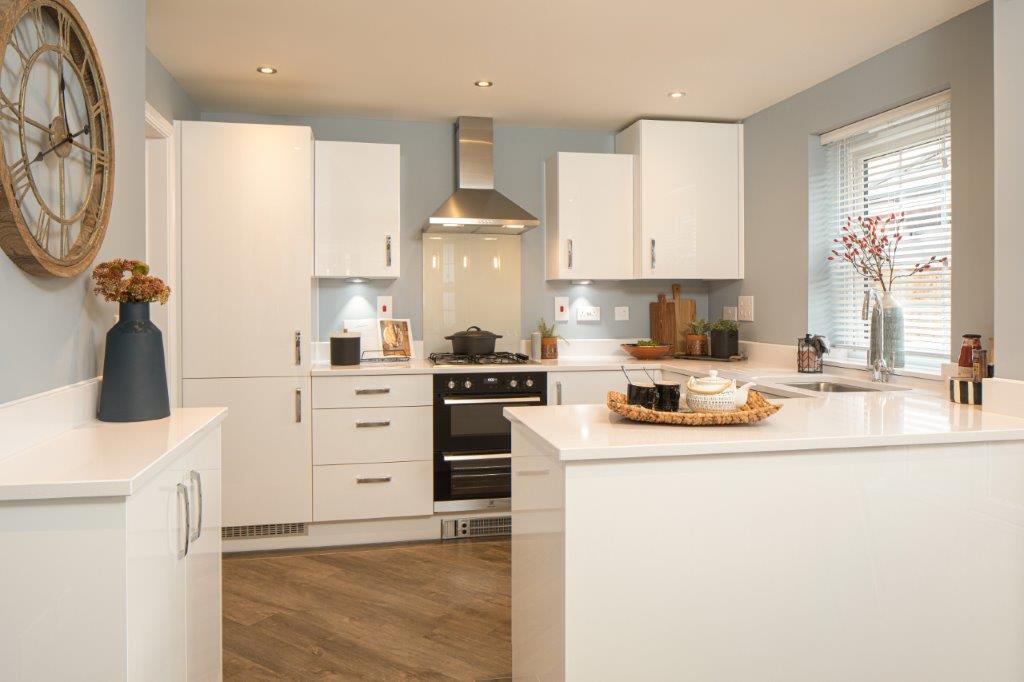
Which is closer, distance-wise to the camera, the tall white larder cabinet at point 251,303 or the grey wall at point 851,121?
the grey wall at point 851,121

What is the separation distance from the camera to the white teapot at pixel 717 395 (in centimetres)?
189

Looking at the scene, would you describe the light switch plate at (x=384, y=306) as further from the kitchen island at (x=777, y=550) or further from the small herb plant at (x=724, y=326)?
the kitchen island at (x=777, y=550)

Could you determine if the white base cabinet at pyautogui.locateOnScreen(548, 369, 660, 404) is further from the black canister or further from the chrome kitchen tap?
the chrome kitchen tap

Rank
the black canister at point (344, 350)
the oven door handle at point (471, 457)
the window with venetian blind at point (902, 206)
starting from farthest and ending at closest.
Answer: the black canister at point (344, 350), the oven door handle at point (471, 457), the window with venetian blind at point (902, 206)

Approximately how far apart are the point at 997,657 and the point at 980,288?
1.45 m

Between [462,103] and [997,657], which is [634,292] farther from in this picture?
[997,657]

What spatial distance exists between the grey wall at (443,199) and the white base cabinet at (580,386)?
0.67 meters

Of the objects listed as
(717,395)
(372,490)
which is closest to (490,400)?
(372,490)

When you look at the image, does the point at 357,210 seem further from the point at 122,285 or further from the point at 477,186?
the point at 122,285

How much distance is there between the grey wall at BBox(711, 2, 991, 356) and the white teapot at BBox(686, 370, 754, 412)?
146cm

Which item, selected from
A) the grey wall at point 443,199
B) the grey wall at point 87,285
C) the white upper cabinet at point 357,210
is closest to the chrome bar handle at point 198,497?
the grey wall at point 87,285

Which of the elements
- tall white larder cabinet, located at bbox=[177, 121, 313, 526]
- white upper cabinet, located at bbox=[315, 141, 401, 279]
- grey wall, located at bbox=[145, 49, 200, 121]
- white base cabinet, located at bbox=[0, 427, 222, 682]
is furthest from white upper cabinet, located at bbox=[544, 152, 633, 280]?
white base cabinet, located at bbox=[0, 427, 222, 682]

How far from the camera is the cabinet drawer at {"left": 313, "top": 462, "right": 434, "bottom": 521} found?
12.3 feet

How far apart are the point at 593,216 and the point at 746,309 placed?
1.08 metres
